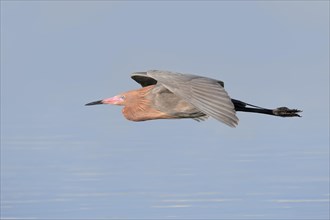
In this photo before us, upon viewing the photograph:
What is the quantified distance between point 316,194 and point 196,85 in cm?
491

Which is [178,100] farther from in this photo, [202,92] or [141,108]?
[202,92]

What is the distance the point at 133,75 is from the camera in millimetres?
16219

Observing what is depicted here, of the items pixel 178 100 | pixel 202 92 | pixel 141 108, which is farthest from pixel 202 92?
pixel 141 108

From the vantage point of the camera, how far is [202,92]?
14.8 m

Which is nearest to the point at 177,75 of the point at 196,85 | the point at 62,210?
the point at 196,85

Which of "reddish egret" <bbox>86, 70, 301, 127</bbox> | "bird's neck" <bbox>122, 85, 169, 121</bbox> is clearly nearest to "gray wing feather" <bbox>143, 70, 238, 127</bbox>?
"reddish egret" <bbox>86, 70, 301, 127</bbox>

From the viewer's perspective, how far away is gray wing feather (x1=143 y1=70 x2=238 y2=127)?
14.3m

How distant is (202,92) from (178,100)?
86 cm

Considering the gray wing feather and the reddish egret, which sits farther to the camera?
the reddish egret

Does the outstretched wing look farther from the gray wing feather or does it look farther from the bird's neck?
the bird's neck

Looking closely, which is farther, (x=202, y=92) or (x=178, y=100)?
(x=178, y=100)

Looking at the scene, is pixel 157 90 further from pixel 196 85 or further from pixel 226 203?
pixel 226 203

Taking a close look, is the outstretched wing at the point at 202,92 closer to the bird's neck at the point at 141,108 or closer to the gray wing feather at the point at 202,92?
the gray wing feather at the point at 202,92

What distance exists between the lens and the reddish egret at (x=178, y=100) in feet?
47.3
